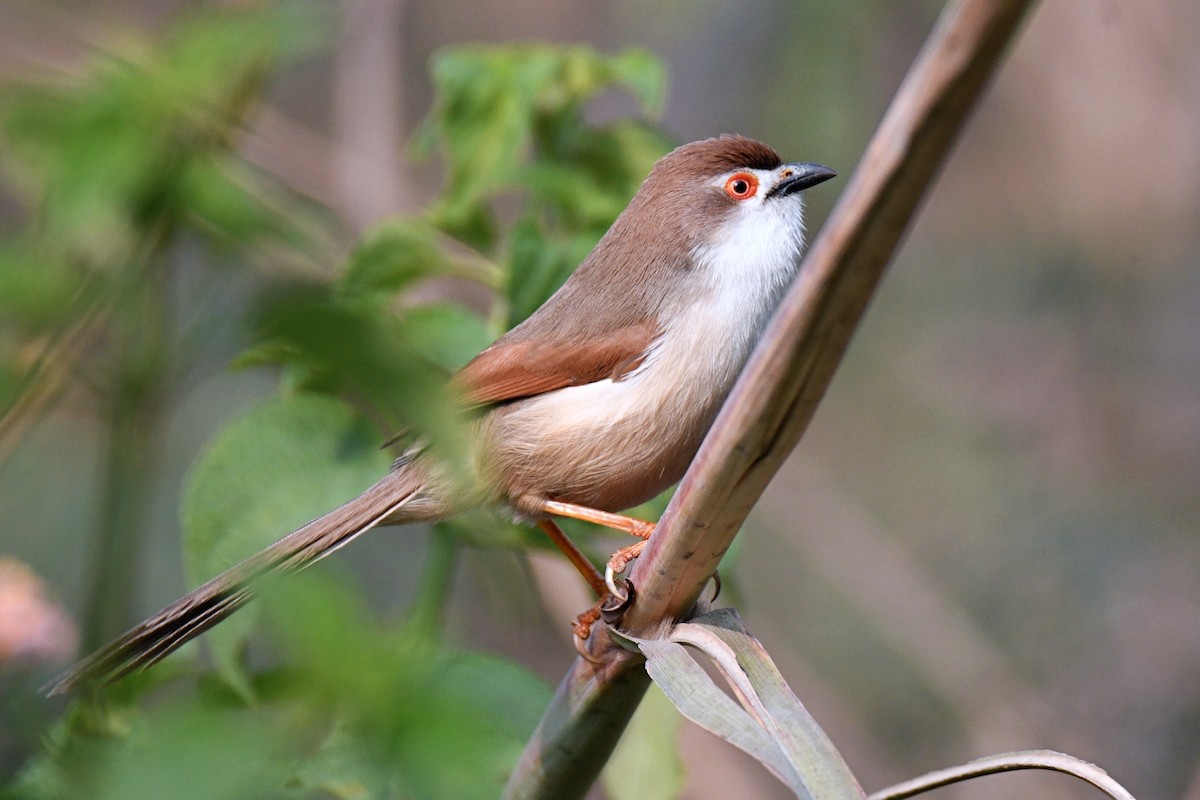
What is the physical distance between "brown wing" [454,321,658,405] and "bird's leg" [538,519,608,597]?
36 centimetres

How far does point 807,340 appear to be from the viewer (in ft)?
4.64

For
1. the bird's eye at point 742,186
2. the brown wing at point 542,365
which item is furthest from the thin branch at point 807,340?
the bird's eye at point 742,186

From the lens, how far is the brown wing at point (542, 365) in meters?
3.03

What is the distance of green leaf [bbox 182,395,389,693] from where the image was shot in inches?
102

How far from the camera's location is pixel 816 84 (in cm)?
597

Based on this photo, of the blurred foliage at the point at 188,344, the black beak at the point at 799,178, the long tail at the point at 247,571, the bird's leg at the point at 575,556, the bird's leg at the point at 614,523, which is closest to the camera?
the blurred foliage at the point at 188,344

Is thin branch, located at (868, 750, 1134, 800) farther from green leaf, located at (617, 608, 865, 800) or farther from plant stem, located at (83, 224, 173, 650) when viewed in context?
plant stem, located at (83, 224, 173, 650)

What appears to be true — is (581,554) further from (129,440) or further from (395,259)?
(129,440)

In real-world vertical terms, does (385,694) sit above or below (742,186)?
below

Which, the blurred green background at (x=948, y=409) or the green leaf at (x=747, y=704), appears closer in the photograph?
the green leaf at (x=747, y=704)

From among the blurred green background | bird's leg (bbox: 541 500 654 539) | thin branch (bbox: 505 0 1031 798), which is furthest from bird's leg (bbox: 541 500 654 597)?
thin branch (bbox: 505 0 1031 798)

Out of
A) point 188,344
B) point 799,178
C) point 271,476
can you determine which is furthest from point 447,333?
point 188,344

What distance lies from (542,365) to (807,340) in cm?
168

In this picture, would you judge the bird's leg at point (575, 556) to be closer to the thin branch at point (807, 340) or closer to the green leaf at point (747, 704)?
the thin branch at point (807, 340)
